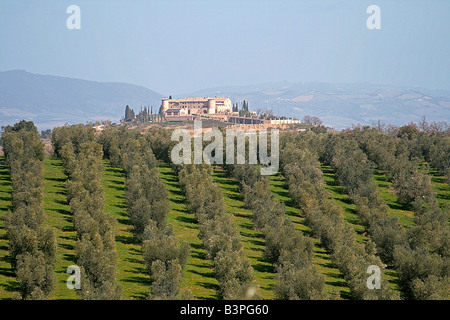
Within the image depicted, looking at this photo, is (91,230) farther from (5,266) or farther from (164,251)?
(164,251)

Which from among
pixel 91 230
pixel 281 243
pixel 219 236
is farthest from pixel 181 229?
pixel 91 230

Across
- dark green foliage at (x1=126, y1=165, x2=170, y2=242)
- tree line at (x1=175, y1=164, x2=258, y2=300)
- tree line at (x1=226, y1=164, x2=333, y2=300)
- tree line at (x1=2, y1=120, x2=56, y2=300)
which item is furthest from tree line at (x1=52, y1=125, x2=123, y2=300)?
tree line at (x1=226, y1=164, x2=333, y2=300)

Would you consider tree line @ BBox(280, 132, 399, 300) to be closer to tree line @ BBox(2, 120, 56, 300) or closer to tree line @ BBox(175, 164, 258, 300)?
tree line @ BBox(175, 164, 258, 300)

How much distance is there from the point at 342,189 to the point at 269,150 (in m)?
21.4

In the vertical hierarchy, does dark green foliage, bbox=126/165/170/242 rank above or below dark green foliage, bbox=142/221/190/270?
above

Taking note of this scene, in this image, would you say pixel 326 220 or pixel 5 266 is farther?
pixel 326 220

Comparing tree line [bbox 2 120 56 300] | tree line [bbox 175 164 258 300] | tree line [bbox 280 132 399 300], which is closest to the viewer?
tree line [bbox 2 120 56 300]

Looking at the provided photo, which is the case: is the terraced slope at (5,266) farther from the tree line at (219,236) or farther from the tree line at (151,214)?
the tree line at (219,236)

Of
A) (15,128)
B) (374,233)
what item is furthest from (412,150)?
(15,128)

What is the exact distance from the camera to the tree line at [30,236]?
1590 inches

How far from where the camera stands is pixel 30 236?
148 ft

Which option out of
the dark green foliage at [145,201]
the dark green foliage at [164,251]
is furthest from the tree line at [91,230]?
the dark green foliage at [145,201]

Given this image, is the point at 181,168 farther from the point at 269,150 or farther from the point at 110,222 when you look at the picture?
the point at 110,222

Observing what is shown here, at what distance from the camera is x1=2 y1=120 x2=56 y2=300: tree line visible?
40.4 metres
